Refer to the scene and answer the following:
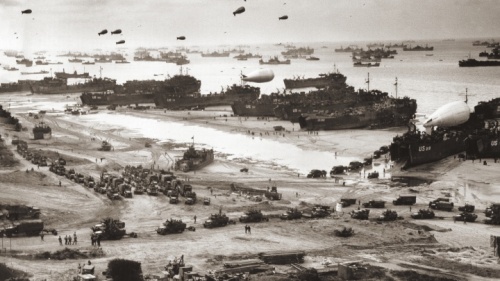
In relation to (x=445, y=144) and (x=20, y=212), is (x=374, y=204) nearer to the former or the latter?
(x=445, y=144)

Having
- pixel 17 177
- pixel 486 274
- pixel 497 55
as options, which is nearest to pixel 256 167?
pixel 17 177

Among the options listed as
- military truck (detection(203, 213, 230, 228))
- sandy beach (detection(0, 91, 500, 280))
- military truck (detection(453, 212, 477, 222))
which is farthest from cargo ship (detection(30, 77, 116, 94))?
military truck (detection(453, 212, 477, 222))

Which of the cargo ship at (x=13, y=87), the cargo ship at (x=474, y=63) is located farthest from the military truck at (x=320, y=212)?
the cargo ship at (x=474, y=63)

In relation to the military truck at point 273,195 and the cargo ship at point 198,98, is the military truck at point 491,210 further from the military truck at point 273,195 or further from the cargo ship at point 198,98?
the cargo ship at point 198,98

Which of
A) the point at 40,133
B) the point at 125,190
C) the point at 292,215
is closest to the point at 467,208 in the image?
the point at 292,215

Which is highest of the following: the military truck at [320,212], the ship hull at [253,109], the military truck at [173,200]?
the ship hull at [253,109]

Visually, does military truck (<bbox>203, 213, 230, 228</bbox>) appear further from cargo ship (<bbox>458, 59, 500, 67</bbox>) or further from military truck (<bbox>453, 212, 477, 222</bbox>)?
cargo ship (<bbox>458, 59, 500, 67</bbox>)
